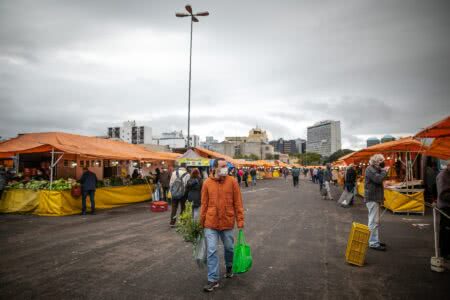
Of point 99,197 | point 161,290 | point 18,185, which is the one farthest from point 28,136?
point 161,290

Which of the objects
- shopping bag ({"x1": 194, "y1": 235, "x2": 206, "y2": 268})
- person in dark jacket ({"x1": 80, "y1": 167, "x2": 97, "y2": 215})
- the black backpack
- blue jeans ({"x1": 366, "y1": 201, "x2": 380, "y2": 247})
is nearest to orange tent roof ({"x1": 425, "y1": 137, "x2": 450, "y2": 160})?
blue jeans ({"x1": 366, "y1": 201, "x2": 380, "y2": 247})

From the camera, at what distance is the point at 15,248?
6.07 metres

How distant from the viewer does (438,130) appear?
595 centimetres

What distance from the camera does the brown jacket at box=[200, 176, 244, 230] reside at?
4039 millimetres

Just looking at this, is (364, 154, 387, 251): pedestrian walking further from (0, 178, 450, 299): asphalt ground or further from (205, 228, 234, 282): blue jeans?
(205, 228, 234, 282): blue jeans

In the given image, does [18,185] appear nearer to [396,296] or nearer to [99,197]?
[99,197]

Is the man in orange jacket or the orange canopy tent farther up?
the orange canopy tent

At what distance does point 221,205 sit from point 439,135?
5.93m

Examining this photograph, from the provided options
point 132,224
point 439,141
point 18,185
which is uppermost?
point 439,141

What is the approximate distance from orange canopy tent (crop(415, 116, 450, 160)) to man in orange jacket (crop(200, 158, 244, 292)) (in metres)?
4.53

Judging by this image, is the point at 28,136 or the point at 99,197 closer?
the point at 99,197

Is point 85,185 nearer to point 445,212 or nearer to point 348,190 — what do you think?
point 445,212

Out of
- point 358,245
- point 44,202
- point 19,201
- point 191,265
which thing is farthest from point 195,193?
point 19,201

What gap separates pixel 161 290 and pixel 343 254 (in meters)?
3.87
